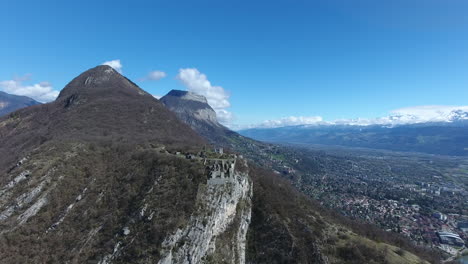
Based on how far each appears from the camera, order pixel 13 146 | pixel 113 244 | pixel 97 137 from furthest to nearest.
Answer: pixel 13 146 < pixel 97 137 < pixel 113 244

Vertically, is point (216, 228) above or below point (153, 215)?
below

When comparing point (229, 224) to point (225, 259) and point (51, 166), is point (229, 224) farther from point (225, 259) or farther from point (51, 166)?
point (51, 166)

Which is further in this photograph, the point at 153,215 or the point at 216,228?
the point at 216,228


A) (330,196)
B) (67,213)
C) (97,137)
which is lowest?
(330,196)

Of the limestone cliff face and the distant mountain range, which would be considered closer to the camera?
the distant mountain range

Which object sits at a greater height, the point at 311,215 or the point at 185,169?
the point at 185,169

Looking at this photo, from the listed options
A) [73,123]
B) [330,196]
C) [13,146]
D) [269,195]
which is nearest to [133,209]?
[269,195]

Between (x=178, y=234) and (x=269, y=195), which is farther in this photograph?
(x=269, y=195)

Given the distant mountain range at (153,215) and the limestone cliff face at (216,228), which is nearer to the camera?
the distant mountain range at (153,215)
